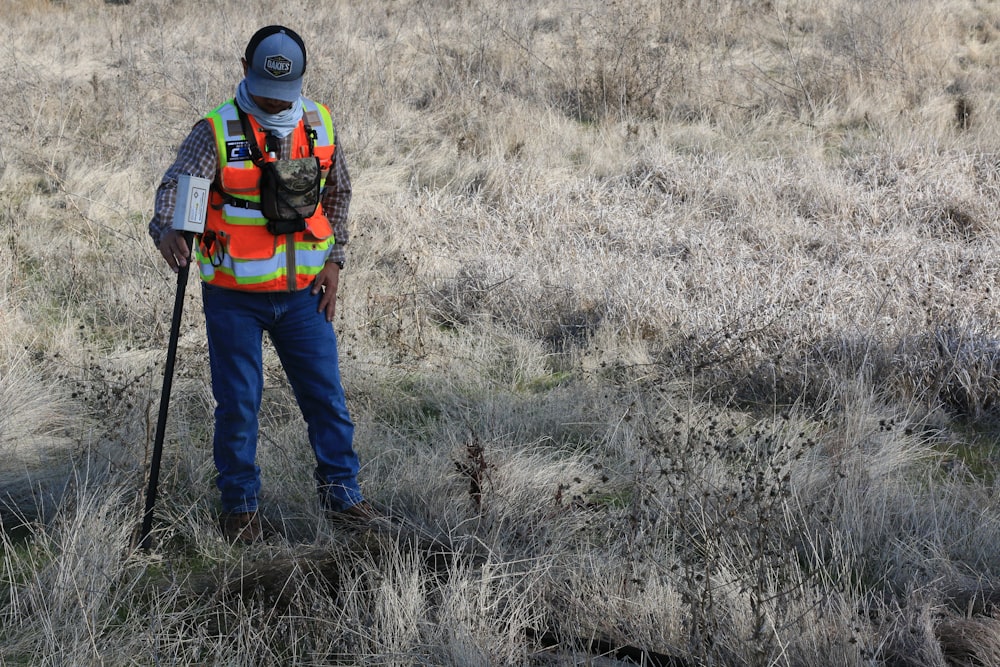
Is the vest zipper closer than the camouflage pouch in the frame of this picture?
No

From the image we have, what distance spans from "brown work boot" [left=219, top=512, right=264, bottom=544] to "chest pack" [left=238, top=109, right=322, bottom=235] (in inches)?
39.5

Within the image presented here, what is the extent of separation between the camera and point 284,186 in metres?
3.09

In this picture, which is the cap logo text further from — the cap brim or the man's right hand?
the man's right hand

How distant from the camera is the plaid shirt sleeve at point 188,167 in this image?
305 cm

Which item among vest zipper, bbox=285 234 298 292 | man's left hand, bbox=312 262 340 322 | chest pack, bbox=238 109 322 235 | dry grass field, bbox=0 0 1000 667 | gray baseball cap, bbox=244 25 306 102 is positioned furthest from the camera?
man's left hand, bbox=312 262 340 322

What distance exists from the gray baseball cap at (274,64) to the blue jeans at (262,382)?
2.15 feet

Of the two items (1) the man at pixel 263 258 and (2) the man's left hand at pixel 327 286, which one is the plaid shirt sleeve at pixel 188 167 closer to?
(1) the man at pixel 263 258

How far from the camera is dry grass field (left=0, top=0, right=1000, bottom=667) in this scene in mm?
2885

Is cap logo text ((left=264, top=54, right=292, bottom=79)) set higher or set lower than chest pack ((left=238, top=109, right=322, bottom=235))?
higher

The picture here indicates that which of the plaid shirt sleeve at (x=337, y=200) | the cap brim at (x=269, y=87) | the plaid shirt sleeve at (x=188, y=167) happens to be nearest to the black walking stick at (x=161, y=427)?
the plaid shirt sleeve at (x=188, y=167)

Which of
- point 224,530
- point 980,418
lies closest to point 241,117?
point 224,530

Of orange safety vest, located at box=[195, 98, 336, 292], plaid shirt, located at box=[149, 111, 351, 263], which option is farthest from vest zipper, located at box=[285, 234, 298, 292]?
plaid shirt, located at box=[149, 111, 351, 263]

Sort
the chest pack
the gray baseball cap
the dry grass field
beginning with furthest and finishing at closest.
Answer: the chest pack, the gray baseball cap, the dry grass field

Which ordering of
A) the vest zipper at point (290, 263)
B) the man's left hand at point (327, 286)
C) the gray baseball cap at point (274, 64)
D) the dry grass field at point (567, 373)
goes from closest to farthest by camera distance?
the dry grass field at point (567, 373) → the gray baseball cap at point (274, 64) → the vest zipper at point (290, 263) → the man's left hand at point (327, 286)
